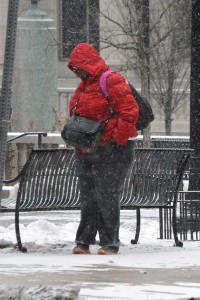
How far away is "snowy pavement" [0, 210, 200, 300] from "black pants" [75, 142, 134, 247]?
20 cm

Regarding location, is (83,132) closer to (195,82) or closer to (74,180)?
(74,180)

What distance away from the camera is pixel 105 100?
37.0 ft

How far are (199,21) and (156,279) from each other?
657 cm

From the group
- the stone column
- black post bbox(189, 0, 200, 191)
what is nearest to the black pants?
black post bbox(189, 0, 200, 191)

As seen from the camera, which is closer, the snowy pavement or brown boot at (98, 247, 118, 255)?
the snowy pavement

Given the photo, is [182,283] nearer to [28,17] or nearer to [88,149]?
[88,149]

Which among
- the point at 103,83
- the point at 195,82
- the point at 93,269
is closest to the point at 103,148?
the point at 103,83

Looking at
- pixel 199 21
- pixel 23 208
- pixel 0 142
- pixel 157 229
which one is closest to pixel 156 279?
pixel 0 142

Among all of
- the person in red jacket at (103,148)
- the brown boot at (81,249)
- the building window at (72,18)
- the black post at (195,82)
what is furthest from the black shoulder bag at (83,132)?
the building window at (72,18)

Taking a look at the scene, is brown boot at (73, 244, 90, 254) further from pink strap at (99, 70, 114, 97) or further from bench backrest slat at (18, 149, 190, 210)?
pink strap at (99, 70, 114, 97)

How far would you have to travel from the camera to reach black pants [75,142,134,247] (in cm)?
1138

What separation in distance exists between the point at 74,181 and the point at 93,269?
250 cm

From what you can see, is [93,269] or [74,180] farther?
[74,180]

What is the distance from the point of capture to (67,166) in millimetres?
12484
